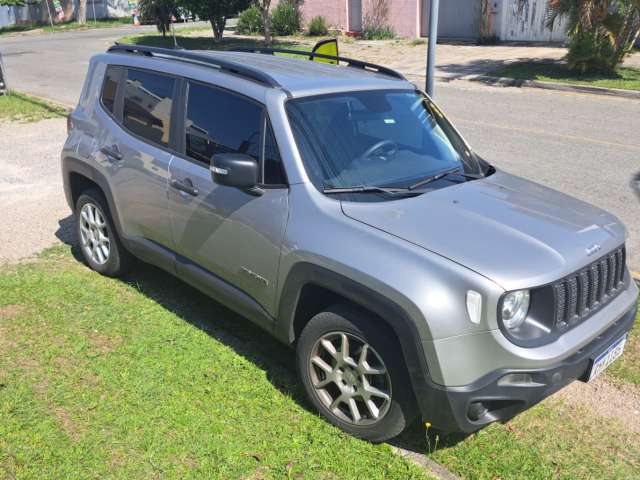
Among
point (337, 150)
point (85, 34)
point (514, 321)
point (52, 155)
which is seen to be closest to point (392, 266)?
point (514, 321)

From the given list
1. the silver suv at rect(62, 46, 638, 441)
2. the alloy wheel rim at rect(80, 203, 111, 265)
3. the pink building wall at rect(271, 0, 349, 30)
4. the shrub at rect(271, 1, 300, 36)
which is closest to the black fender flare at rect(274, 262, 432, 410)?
the silver suv at rect(62, 46, 638, 441)

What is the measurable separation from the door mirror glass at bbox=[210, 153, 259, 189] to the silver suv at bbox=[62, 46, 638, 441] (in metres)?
0.01

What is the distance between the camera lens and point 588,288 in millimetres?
3371

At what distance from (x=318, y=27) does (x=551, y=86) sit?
50.0 ft

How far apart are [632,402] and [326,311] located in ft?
6.43

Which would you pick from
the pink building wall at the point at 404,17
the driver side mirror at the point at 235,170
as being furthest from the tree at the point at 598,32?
the driver side mirror at the point at 235,170

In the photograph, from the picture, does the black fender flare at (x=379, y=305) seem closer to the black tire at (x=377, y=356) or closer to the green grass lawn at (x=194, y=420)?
the black tire at (x=377, y=356)

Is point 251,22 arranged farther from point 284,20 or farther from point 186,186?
point 186,186

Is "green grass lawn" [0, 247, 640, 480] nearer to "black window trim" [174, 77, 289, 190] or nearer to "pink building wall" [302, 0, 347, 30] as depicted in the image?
"black window trim" [174, 77, 289, 190]

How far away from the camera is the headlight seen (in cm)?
305

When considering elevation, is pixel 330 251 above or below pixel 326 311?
above

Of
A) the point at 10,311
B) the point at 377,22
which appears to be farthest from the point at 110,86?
the point at 377,22

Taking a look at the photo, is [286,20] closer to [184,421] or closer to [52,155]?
[52,155]

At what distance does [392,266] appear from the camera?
3156 mm
